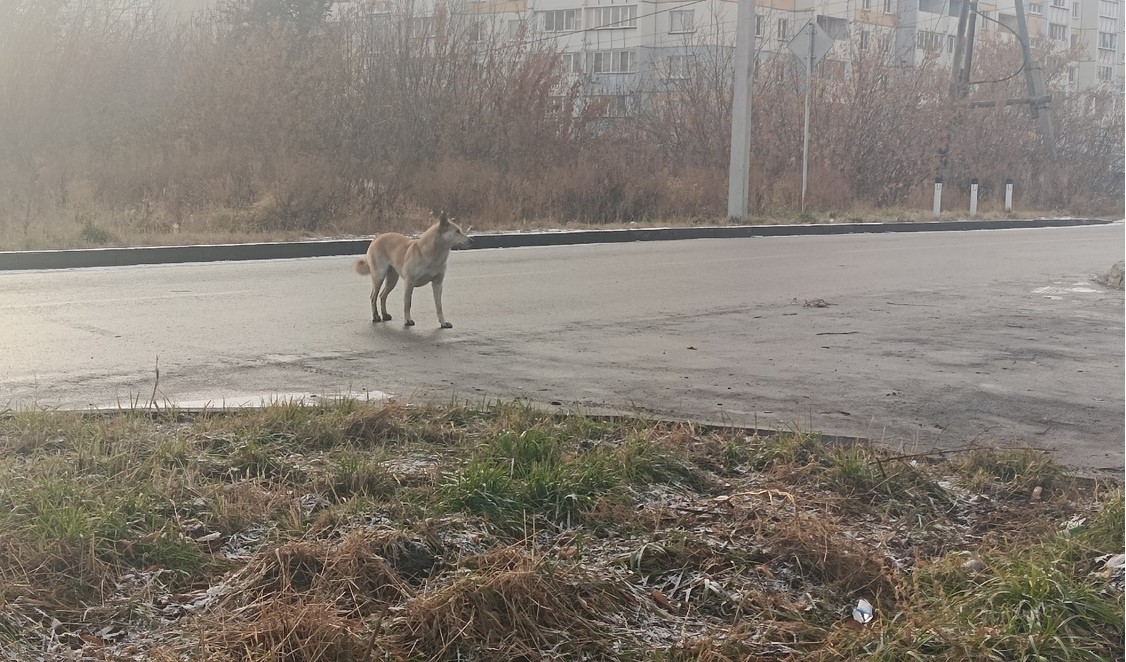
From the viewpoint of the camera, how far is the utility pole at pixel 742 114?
2188 centimetres

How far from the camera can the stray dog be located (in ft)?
29.3

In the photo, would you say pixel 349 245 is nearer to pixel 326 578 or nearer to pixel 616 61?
pixel 326 578

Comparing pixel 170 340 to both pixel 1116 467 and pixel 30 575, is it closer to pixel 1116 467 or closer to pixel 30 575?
pixel 30 575

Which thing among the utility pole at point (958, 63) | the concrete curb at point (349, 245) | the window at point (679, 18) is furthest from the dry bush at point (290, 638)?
the window at point (679, 18)

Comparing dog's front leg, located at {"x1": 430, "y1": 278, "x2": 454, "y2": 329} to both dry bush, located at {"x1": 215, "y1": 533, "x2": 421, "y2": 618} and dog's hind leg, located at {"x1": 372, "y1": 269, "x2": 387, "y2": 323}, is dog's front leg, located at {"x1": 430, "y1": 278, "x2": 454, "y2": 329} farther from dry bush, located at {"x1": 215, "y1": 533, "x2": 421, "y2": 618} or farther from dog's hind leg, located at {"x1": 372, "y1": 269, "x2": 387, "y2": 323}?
dry bush, located at {"x1": 215, "y1": 533, "x2": 421, "y2": 618}

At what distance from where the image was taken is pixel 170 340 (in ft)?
26.5

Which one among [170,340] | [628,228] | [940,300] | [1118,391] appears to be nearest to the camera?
[1118,391]

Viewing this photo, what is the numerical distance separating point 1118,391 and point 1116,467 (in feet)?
6.72

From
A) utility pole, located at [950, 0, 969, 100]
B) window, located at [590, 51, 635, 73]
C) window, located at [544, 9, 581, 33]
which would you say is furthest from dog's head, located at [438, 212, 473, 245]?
window, located at [544, 9, 581, 33]

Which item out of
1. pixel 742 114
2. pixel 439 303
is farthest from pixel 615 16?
pixel 439 303

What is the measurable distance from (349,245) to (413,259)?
22.7 feet

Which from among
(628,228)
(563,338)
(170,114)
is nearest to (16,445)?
(563,338)

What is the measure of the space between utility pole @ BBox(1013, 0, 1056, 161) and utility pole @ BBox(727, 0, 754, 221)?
1488 cm

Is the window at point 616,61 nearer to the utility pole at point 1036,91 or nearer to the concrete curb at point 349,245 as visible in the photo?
the utility pole at point 1036,91
